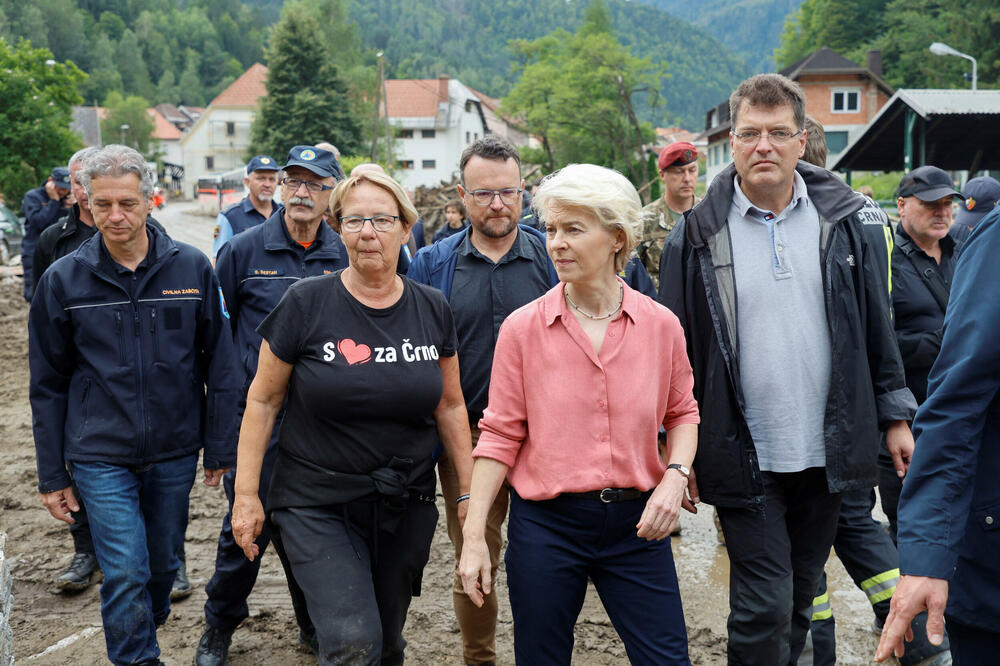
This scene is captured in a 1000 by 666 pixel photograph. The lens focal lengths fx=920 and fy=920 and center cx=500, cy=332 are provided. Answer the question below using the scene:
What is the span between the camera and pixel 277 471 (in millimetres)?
3428

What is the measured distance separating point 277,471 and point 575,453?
121cm

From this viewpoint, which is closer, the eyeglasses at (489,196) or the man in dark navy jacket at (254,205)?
the eyeglasses at (489,196)

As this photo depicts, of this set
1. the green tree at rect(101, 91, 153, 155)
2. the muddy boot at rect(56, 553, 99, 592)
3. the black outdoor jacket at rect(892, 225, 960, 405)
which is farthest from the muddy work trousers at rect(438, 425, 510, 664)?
the green tree at rect(101, 91, 153, 155)

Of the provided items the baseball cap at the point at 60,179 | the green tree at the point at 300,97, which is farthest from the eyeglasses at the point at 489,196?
the green tree at the point at 300,97

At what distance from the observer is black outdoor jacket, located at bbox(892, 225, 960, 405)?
16.5ft

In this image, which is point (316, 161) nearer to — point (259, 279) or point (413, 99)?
point (259, 279)

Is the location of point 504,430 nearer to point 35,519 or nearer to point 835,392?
point 835,392

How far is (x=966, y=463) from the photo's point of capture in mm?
2178

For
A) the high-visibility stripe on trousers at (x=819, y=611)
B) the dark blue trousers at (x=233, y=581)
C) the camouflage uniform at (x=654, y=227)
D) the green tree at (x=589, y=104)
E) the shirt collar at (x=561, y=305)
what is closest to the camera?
the shirt collar at (x=561, y=305)

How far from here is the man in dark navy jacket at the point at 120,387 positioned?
3828 mm

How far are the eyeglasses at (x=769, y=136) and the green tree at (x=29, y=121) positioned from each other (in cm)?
3701

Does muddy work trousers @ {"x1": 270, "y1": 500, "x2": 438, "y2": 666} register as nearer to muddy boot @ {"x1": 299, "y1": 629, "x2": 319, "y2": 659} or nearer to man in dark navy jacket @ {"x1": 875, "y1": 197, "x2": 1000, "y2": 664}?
muddy boot @ {"x1": 299, "y1": 629, "x2": 319, "y2": 659}

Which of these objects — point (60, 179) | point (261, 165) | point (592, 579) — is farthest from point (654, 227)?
point (60, 179)

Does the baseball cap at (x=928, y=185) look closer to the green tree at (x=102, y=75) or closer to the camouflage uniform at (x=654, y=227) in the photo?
the camouflage uniform at (x=654, y=227)
